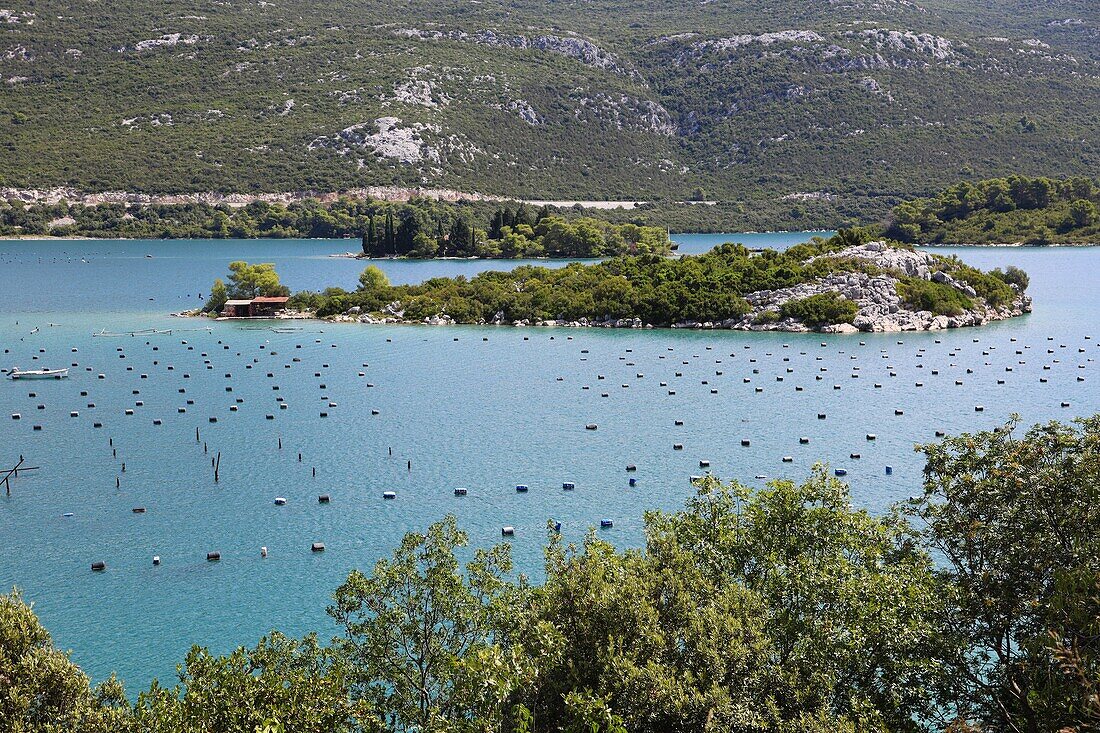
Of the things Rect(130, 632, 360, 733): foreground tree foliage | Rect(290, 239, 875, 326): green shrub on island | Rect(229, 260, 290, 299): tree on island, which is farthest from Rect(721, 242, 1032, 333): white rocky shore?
Rect(130, 632, 360, 733): foreground tree foliage

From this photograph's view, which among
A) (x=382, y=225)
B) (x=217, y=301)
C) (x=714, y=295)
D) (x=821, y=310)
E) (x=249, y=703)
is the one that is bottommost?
(x=217, y=301)

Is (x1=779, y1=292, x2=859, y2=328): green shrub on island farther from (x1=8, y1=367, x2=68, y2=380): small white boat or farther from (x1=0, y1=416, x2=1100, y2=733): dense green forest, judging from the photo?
(x1=0, y1=416, x2=1100, y2=733): dense green forest

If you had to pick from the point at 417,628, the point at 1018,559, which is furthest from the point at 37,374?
the point at 1018,559

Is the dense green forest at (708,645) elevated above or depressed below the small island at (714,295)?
above

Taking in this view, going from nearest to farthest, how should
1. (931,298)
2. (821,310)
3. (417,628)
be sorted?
(417,628), (821,310), (931,298)

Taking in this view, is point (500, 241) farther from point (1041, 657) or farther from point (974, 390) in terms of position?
point (1041, 657)

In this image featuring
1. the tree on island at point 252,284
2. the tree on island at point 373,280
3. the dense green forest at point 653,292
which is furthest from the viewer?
the tree on island at point 373,280

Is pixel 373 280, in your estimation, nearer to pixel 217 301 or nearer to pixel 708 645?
pixel 217 301

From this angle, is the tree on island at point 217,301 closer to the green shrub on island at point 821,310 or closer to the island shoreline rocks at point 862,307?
the island shoreline rocks at point 862,307

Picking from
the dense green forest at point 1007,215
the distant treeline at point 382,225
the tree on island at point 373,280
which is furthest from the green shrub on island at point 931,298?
the dense green forest at point 1007,215
